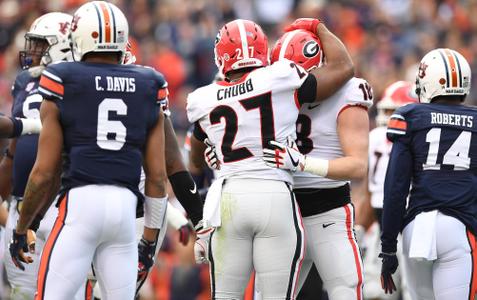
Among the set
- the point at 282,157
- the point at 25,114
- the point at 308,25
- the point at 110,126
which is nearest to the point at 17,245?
the point at 110,126

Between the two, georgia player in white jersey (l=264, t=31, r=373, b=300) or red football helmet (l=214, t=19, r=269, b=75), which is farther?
georgia player in white jersey (l=264, t=31, r=373, b=300)

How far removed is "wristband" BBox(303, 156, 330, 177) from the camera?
20.5 ft

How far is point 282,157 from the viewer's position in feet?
20.0

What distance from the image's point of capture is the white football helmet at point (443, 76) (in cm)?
667

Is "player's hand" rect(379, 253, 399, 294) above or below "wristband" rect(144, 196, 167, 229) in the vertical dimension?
below

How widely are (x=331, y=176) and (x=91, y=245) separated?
1429mm

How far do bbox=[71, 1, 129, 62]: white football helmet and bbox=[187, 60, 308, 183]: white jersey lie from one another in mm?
601

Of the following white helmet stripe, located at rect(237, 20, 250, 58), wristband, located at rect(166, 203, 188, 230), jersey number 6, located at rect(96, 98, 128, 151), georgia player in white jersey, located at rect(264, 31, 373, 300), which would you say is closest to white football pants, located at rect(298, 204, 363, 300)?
georgia player in white jersey, located at rect(264, 31, 373, 300)

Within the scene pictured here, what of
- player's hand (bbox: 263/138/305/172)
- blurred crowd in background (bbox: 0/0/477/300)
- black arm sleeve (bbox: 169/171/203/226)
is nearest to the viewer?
player's hand (bbox: 263/138/305/172)

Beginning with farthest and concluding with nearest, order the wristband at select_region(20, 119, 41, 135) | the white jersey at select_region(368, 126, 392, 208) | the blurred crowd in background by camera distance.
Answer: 1. the blurred crowd in background
2. the white jersey at select_region(368, 126, 392, 208)
3. the wristband at select_region(20, 119, 41, 135)

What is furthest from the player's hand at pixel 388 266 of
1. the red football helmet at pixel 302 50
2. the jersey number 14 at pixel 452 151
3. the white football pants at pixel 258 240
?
the red football helmet at pixel 302 50

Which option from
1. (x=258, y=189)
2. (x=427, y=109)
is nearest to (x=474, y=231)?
(x=427, y=109)

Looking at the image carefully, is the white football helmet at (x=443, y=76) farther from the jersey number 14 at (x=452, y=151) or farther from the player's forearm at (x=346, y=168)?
the player's forearm at (x=346, y=168)

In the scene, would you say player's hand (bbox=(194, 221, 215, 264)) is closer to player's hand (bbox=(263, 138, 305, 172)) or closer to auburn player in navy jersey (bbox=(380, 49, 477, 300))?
player's hand (bbox=(263, 138, 305, 172))
